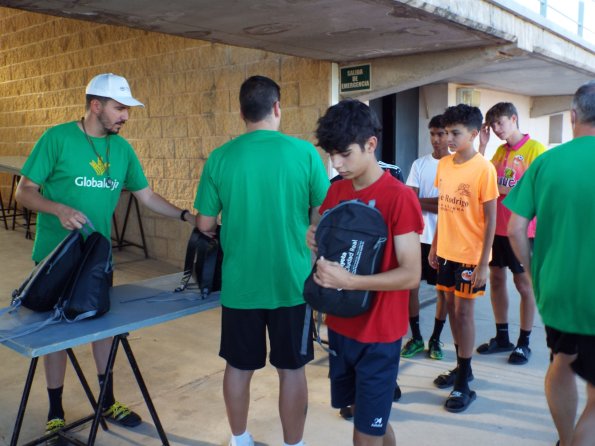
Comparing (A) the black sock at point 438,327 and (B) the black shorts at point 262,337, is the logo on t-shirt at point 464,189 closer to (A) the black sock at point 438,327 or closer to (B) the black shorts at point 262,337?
(A) the black sock at point 438,327

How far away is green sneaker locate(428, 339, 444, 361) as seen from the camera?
4.10 metres

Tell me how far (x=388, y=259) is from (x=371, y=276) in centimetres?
14

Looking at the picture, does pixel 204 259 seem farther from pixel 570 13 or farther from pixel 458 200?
pixel 570 13

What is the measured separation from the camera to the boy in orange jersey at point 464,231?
330 cm

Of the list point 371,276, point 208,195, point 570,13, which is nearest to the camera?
point 371,276

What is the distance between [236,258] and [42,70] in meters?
7.88

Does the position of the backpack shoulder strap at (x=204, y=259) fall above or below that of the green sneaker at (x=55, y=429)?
above

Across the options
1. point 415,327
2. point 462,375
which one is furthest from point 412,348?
point 462,375

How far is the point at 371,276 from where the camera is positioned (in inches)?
75.2

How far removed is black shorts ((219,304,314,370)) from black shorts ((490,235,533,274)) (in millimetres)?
2154

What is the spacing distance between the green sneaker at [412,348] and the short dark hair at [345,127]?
256 centimetres

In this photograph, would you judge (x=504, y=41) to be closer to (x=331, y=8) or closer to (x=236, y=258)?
(x=331, y=8)

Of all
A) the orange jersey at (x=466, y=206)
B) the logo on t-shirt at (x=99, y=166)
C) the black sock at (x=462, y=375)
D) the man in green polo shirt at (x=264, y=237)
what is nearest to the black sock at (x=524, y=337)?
the black sock at (x=462, y=375)

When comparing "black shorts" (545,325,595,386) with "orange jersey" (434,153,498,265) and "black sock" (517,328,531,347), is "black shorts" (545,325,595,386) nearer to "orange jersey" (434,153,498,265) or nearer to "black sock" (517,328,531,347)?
"orange jersey" (434,153,498,265)
